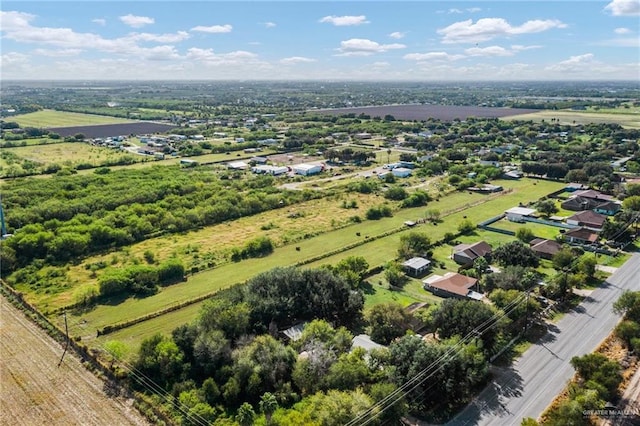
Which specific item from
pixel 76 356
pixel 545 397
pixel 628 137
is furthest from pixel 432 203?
pixel 628 137

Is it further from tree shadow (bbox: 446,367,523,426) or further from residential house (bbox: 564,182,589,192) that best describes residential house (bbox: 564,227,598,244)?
tree shadow (bbox: 446,367,523,426)

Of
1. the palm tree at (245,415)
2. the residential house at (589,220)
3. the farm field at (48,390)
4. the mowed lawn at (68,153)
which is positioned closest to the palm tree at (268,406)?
the palm tree at (245,415)

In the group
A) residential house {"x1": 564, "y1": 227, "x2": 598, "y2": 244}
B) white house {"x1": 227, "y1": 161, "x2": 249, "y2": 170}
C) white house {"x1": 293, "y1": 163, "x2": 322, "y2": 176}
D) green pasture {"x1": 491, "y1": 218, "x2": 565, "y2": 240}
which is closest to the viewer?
residential house {"x1": 564, "y1": 227, "x2": 598, "y2": 244}

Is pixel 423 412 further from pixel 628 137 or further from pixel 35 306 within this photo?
pixel 628 137

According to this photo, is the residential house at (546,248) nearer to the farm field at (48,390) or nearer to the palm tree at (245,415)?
the palm tree at (245,415)

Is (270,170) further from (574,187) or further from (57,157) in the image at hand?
(574,187)

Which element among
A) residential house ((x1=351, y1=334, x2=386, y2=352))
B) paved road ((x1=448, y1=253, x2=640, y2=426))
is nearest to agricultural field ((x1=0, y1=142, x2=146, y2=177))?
residential house ((x1=351, y1=334, x2=386, y2=352))
